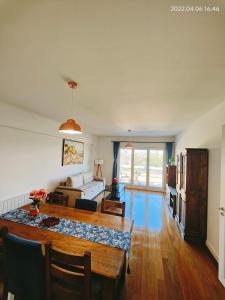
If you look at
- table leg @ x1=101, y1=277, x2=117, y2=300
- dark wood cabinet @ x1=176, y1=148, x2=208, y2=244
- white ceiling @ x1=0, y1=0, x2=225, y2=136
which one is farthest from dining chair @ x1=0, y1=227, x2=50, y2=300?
dark wood cabinet @ x1=176, y1=148, x2=208, y2=244

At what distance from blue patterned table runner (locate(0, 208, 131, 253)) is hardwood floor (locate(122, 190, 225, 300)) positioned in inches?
31.0

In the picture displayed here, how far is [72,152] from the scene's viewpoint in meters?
5.38

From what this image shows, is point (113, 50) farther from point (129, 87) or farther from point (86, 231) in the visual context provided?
point (86, 231)

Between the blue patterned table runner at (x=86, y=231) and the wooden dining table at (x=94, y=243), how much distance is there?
0.19 feet

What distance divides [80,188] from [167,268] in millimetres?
3116

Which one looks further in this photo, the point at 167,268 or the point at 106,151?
the point at 106,151

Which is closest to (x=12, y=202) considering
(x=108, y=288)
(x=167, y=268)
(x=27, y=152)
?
(x=27, y=152)

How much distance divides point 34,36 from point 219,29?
140cm

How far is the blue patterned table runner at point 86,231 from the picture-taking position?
5.16 ft

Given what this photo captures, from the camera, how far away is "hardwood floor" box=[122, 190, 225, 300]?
71.8 inches

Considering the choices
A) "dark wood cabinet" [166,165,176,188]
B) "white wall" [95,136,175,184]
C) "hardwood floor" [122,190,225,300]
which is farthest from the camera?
"white wall" [95,136,175,184]

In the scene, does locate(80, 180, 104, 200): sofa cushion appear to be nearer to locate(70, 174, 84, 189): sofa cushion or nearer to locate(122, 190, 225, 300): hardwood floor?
locate(70, 174, 84, 189): sofa cushion

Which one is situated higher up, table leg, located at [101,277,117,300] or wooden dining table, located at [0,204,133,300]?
wooden dining table, located at [0,204,133,300]

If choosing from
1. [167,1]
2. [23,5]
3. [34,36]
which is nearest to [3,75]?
[34,36]
